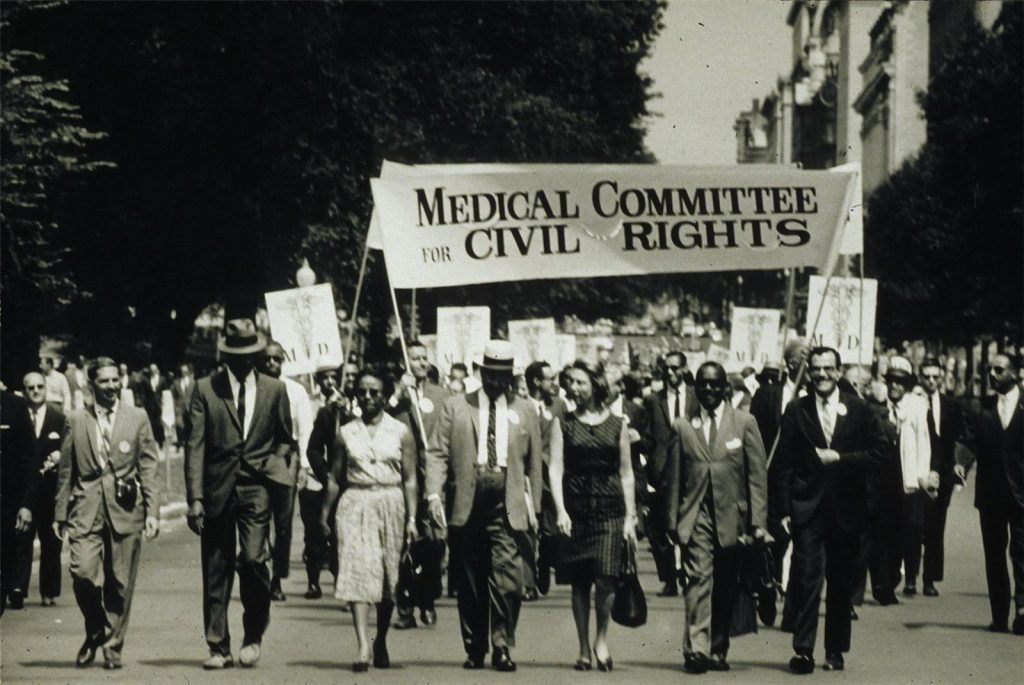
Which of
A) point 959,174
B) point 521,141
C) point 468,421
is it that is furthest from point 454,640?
point 959,174

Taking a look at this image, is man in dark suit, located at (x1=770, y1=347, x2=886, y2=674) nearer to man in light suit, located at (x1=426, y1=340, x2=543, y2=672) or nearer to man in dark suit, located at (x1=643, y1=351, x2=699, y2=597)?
man in light suit, located at (x1=426, y1=340, x2=543, y2=672)

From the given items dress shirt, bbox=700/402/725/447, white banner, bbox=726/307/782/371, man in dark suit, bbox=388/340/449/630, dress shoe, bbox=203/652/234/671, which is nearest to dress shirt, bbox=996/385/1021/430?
dress shirt, bbox=700/402/725/447

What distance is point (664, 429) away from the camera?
16344 mm

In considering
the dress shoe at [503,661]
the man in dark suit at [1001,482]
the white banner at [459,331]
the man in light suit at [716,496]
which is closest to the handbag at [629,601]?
the man in light suit at [716,496]

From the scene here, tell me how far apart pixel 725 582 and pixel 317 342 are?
26.8 feet

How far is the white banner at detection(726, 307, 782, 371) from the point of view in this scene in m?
27.9

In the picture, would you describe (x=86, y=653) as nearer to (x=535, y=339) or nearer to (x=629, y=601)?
(x=629, y=601)

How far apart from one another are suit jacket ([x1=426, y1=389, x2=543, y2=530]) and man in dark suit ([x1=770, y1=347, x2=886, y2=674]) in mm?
1458

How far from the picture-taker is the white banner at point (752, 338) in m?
27.9

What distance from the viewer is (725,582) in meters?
12.2

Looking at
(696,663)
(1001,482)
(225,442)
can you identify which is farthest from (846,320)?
(225,442)

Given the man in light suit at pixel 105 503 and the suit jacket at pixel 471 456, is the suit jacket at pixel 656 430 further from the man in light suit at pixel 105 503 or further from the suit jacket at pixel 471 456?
the man in light suit at pixel 105 503

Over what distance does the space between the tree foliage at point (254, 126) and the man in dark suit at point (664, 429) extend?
13248 mm

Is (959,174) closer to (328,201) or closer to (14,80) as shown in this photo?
(328,201)
